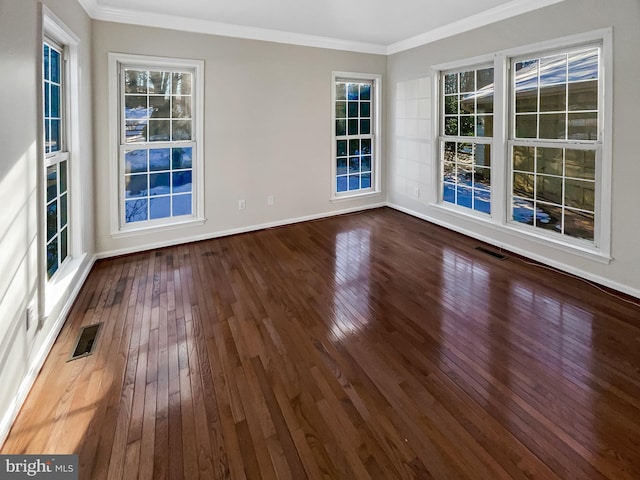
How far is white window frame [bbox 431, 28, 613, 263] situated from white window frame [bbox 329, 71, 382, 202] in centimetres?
113

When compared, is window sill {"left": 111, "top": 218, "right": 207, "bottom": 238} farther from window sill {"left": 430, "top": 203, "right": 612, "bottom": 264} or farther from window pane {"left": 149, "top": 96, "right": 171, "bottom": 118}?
window sill {"left": 430, "top": 203, "right": 612, "bottom": 264}

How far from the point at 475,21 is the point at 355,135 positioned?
225 cm

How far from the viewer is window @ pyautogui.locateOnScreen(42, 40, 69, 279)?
2.88 m

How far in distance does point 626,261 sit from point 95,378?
4103 mm

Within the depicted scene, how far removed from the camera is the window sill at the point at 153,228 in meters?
4.29

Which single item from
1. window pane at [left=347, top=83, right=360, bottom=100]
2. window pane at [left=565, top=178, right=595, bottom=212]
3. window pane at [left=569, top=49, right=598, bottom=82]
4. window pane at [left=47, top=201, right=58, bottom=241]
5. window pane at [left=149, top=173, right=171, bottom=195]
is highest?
window pane at [left=347, top=83, right=360, bottom=100]

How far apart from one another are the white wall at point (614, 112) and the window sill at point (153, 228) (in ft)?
10.7

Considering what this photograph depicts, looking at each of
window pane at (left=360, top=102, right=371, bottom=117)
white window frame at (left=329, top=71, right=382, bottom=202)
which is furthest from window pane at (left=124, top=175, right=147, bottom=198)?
window pane at (left=360, top=102, right=371, bottom=117)

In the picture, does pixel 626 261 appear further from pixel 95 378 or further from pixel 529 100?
pixel 95 378

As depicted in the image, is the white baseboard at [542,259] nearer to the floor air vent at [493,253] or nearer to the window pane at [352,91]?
the floor air vent at [493,253]

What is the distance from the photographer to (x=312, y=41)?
16.8ft

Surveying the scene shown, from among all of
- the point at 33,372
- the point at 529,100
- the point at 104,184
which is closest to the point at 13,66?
the point at 33,372

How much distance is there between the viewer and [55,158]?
9.71 feet

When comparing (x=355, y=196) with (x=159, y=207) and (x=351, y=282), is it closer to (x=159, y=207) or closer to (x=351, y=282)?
(x=351, y=282)
